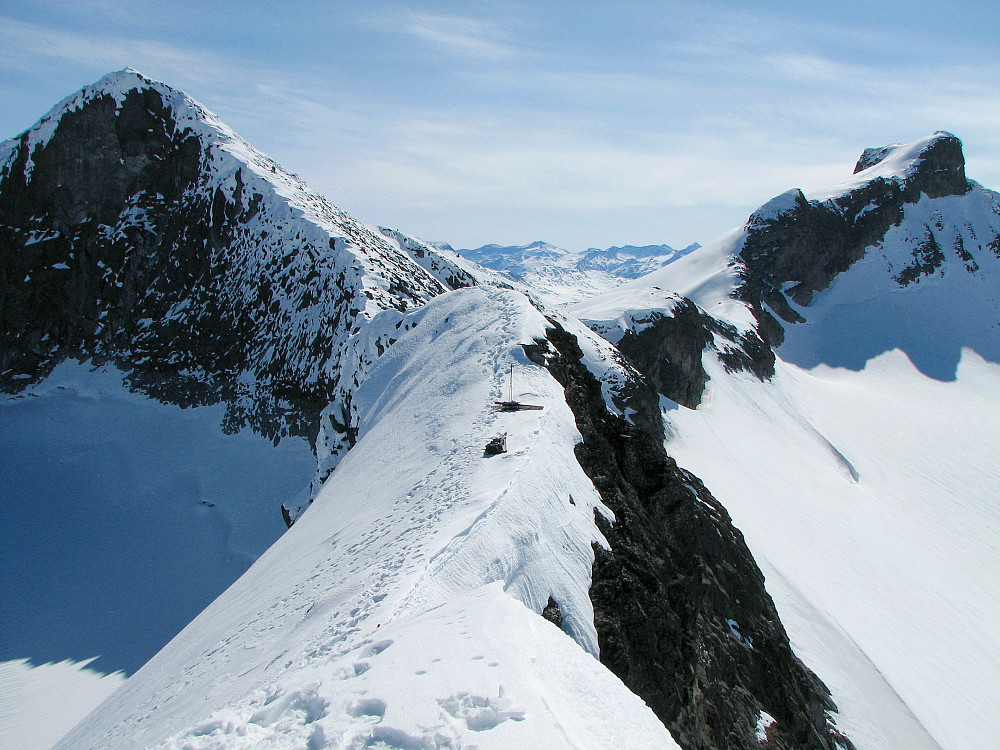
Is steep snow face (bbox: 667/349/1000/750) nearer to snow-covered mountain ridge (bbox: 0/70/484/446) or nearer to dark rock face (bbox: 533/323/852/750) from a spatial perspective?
dark rock face (bbox: 533/323/852/750)

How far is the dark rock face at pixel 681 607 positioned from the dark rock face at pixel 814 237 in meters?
53.5

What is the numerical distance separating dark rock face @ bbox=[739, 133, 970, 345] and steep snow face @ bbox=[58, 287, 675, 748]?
57.7 meters

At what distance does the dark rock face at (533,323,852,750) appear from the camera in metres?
9.45

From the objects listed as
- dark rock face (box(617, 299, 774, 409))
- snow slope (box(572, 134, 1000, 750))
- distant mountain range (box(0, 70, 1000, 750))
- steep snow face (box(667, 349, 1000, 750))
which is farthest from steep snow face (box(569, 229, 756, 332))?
steep snow face (box(667, 349, 1000, 750))

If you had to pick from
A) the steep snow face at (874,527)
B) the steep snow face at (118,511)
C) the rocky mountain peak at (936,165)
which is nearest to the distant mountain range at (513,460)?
the steep snow face at (874,527)

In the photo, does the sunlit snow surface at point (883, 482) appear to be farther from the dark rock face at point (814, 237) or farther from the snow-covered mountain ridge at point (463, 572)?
the snow-covered mountain ridge at point (463, 572)

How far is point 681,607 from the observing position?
38.5ft

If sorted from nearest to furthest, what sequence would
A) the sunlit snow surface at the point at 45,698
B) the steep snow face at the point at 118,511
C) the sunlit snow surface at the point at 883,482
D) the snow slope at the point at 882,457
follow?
the sunlit snow surface at the point at 45,698 < the sunlit snow surface at the point at 883,482 < the snow slope at the point at 882,457 < the steep snow face at the point at 118,511

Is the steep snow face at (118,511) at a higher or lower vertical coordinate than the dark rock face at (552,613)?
lower

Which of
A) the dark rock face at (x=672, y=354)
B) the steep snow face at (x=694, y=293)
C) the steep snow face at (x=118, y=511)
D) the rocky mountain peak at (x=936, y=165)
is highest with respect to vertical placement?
the rocky mountain peak at (x=936, y=165)

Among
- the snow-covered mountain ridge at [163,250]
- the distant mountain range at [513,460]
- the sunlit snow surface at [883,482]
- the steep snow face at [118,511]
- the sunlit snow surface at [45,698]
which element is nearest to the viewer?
the distant mountain range at [513,460]

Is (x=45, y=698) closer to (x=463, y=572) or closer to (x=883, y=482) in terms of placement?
(x=463, y=572)

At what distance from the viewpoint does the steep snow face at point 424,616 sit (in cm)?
499

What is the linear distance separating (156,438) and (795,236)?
71.6 m
